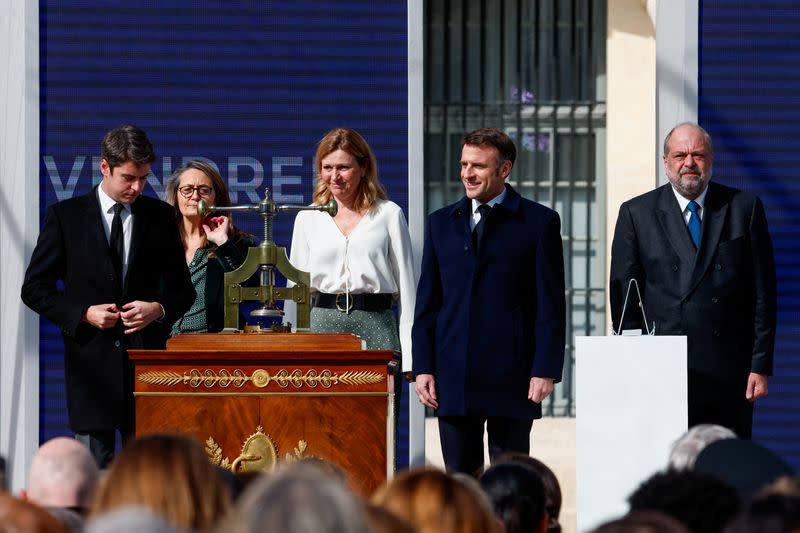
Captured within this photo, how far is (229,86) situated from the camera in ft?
27.9

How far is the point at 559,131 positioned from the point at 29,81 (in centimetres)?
490

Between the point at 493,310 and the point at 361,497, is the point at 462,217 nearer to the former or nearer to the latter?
the point at 493,310

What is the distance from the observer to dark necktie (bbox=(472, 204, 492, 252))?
6324 mm

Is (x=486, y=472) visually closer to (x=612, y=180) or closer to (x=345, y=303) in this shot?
(x=345, y=303)

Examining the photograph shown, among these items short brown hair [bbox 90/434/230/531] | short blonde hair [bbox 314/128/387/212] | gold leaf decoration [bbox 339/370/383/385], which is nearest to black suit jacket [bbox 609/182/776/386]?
short blonde hair [bbox 314/128/387/212]

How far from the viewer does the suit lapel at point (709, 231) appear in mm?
6430

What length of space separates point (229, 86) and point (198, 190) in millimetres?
1456

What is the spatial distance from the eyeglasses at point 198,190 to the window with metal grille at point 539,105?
504cm

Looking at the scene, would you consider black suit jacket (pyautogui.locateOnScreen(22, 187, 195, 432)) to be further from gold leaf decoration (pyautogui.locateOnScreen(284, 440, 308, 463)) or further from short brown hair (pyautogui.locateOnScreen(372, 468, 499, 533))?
short brown hair (pyautogui.locateOnScreen(372, 468, 499, 533))

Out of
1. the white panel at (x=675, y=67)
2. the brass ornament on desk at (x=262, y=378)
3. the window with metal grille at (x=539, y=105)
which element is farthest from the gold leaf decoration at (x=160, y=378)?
the window with metal grille at (x=539, y=105)

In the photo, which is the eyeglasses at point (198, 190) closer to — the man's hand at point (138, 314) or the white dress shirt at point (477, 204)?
the man's hand at point (138, 314)

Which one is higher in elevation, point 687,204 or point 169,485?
point 687,204

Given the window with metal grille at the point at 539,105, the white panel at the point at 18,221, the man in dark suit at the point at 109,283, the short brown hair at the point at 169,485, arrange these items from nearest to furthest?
the short brown hair at the point at 169,485 → the man in dark suit at the point at 109,283 → the white panel at the point at 18,221 → the window with metal grille at the point at 539,105

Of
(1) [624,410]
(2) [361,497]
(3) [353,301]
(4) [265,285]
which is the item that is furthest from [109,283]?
(2) [361,497]
